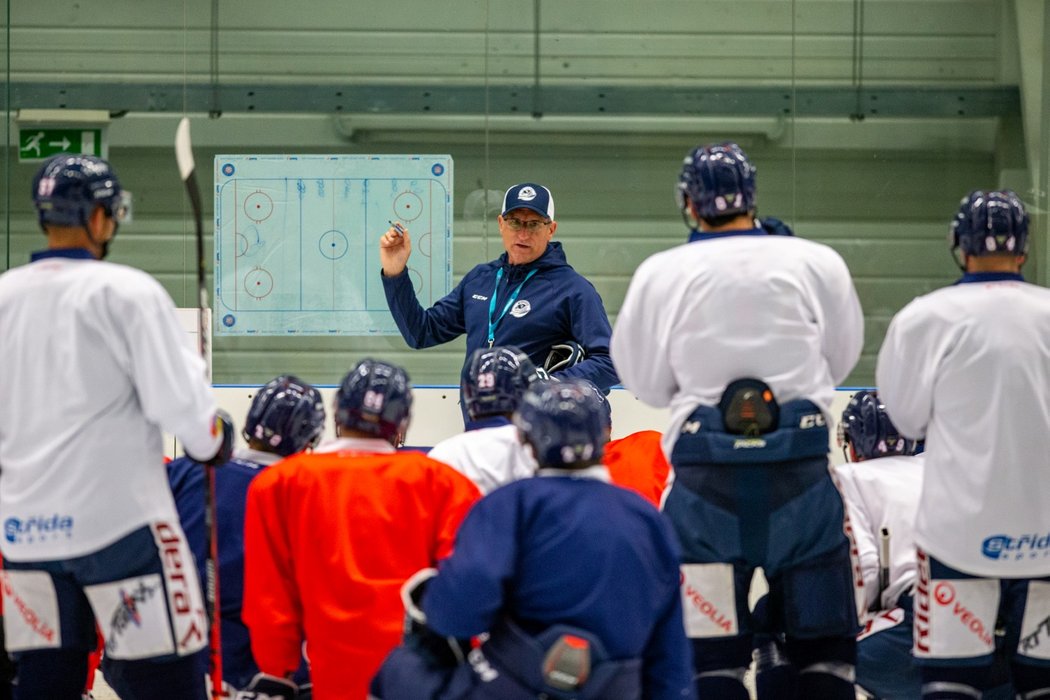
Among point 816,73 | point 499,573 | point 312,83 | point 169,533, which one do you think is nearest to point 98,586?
point 169,533

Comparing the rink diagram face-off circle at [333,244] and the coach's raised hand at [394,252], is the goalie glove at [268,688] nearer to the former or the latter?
the coach's raised hand at [394,252]

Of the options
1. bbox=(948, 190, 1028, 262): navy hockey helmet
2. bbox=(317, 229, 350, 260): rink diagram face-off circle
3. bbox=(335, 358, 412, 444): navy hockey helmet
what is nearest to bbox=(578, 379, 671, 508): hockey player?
bbox=(335, 358, 412, 444): navy hockey helmet

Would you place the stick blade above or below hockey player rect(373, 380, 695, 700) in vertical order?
above

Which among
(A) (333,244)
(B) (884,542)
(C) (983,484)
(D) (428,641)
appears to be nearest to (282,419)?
(D) (428,641)

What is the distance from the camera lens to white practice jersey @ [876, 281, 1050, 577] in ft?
10.2

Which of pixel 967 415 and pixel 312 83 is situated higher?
pixel 312 83

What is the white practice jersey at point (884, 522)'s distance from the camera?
3.73m

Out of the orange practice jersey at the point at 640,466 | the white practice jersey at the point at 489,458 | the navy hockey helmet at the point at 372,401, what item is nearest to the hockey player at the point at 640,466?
the orange practice jersey at the point at 640,466

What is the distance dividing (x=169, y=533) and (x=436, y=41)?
3876 millimetres

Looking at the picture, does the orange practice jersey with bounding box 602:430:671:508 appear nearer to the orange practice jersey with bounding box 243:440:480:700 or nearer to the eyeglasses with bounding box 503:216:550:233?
the orange practice jersey with bounding box 243:440:480:700

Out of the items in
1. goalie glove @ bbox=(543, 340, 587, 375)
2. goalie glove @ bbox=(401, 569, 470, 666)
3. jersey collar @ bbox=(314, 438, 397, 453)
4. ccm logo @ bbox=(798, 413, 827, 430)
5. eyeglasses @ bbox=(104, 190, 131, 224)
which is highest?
eyeglasses @ bbox=(104, 190, 131, 224)

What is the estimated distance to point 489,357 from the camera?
3.76 metres

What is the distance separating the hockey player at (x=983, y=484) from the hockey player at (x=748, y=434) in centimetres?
19

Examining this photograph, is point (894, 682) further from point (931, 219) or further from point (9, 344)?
point (931, 219)
